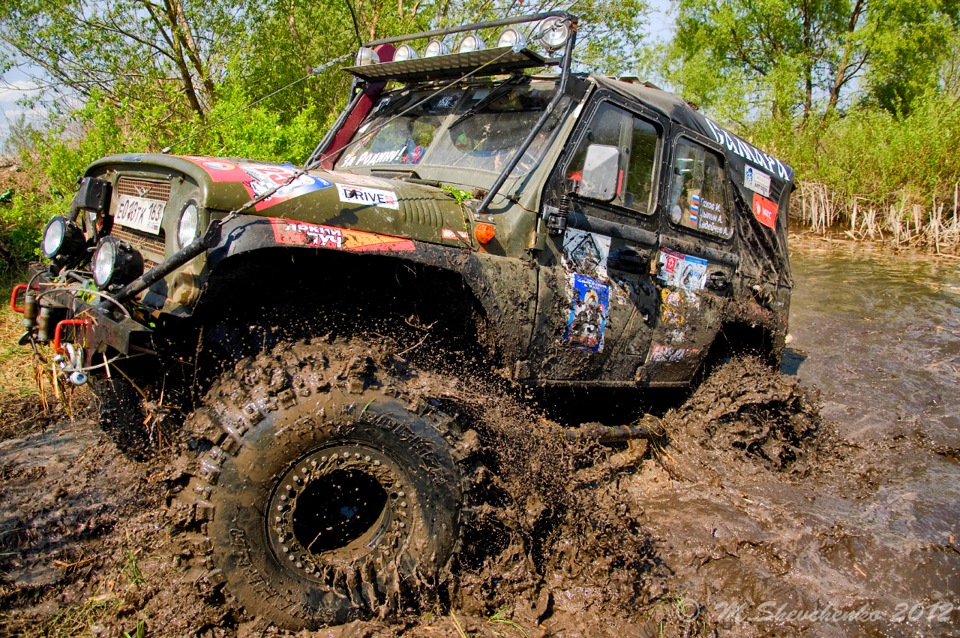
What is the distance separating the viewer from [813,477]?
4.90 meters

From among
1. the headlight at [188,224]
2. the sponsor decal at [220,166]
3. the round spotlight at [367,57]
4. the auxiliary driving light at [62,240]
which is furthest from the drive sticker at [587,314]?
the auxiliary driving light at [62,240]

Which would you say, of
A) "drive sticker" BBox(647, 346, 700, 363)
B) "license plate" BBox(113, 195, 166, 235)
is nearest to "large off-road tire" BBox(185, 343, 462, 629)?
"license plate" BBox(113, 195, 166, 235)

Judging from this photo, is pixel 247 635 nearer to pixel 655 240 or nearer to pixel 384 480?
pixel 384 480

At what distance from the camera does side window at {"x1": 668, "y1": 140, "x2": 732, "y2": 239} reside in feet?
14.5

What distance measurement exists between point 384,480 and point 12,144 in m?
11.9

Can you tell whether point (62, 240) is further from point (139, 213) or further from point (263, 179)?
point (263, 179)

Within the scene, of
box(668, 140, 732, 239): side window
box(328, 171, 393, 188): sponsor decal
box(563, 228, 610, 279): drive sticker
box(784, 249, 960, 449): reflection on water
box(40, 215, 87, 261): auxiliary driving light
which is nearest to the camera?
box(328, 171, 393, 188): sponsor decal

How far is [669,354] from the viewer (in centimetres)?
446

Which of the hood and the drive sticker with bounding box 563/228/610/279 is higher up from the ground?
the hood

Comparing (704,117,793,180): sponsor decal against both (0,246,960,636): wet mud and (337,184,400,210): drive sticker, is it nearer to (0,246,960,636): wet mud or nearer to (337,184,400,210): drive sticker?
(0,246,960,636): wet mud

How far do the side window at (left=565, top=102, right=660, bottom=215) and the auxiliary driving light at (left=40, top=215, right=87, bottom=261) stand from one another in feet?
8.45

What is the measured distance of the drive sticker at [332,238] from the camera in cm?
266

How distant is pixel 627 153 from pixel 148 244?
2.71 metres

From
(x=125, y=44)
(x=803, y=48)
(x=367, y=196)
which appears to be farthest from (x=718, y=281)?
(x=803, y=48)
